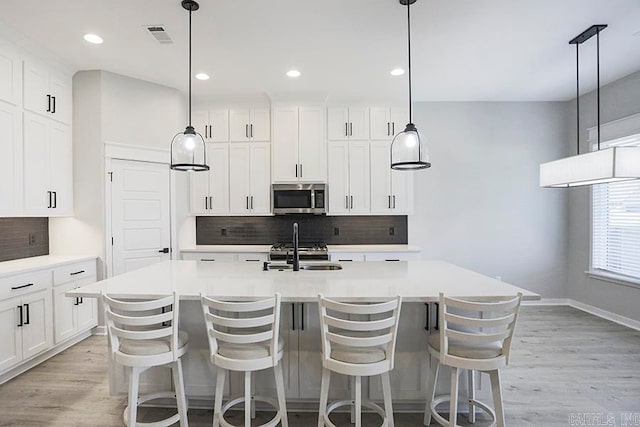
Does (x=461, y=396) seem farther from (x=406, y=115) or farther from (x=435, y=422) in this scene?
(x=406, y=115)

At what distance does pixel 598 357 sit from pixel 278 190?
3.89 m

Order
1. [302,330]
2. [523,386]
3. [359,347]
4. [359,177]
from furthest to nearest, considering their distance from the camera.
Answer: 1. [359,177]
2. [523,386]
3. [302,330]
4. [359,347]

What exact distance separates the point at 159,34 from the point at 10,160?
5.89ft

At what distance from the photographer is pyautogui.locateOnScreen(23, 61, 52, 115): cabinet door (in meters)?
3.28

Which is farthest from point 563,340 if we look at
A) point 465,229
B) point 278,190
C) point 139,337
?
point 139,337

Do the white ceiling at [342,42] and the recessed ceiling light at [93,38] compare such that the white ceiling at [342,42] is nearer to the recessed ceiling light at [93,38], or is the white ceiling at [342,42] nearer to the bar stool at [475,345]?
the recessed ceiling light at [93,38]

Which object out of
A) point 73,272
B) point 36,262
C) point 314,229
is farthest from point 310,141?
point 36,262

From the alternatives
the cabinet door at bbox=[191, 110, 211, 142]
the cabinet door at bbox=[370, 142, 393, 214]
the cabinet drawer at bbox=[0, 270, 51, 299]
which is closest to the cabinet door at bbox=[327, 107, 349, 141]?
the cabinet door at bbox=[370, 142, 393, 214]

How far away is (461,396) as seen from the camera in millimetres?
2352

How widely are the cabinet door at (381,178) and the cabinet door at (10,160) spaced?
3.87m

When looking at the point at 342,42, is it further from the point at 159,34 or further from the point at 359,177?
the point at 359,177

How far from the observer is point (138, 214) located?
13.5 feet

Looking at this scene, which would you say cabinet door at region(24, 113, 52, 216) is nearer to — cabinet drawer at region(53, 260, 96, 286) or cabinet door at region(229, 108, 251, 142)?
cabinet drawer at region(53, 260, 96, 286)

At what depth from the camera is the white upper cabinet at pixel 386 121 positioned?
15.5 feet
